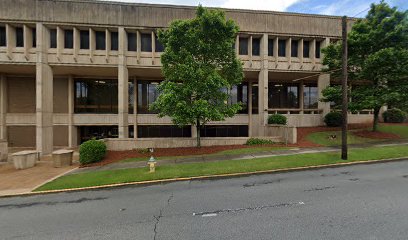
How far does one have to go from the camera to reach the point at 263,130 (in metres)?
19.8

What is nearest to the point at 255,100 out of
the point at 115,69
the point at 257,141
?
the point at 257,141

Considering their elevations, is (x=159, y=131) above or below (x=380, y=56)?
below

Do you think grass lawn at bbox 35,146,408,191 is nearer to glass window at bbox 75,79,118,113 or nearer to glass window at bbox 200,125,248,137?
glass window at bbox 200,125,248,137

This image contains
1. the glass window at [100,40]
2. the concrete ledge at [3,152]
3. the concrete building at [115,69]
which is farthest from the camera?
the glass window at [100,40]

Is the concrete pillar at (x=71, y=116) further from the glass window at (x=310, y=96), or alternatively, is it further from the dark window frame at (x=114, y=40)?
the glass window at (x=310, y=96)

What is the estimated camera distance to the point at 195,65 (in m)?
13.3

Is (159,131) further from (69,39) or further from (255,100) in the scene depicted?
(69,39)

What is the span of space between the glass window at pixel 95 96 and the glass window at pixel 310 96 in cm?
2148

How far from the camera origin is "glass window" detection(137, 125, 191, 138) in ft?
73.5

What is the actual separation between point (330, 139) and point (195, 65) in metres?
12.2

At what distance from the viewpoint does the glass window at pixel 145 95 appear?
22.7m

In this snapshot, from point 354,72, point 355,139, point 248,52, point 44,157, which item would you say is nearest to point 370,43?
point 354,72

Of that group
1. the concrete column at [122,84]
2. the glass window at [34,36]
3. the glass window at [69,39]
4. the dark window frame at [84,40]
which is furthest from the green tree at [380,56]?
the glass window at [34,36]

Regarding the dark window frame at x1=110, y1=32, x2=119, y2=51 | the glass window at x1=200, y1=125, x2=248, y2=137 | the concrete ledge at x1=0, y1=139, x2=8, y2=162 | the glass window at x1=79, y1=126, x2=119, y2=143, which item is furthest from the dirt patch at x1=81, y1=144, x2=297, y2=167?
the dark window frame at x1=110, y1=32, x2=119, y2=51
